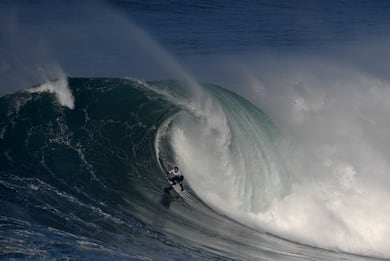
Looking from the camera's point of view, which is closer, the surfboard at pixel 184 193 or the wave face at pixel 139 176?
the wave face at pixel 139 176

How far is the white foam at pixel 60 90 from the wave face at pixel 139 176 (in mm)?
95

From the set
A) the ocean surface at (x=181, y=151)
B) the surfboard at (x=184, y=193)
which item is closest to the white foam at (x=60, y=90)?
the ocean surface at (x=181, y=151)

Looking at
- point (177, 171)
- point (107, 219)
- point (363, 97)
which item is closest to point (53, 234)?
point (107, 219)

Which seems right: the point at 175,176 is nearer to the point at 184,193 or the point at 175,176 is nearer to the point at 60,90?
the point at 184,193

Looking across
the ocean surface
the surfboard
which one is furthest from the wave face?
the surfboard

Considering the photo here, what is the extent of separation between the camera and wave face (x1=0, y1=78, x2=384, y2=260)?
14.0 meters

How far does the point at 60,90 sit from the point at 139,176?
448 centimetres

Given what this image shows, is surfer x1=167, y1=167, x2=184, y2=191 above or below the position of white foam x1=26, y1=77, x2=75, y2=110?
below

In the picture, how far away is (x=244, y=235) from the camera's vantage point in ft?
54.4

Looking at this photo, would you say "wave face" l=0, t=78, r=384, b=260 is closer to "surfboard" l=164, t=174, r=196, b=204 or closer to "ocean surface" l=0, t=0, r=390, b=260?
"ocean surface" l=0, t=0, r=390, b=260

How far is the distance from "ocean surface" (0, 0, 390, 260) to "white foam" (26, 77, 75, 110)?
0.15 feet

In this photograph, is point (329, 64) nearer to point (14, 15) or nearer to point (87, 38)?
point (87, 38)

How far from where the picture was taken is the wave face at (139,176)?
13969 mm

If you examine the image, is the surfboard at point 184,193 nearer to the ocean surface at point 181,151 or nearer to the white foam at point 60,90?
the ocean surface at point 181,151
